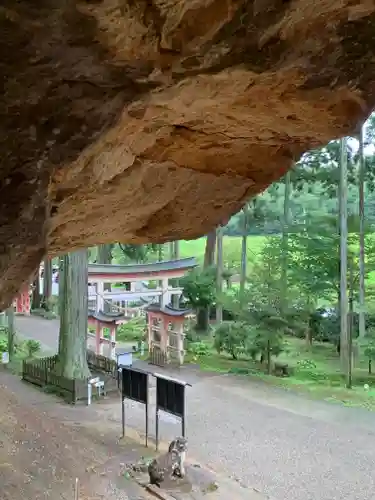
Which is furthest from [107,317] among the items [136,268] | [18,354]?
[18,354]

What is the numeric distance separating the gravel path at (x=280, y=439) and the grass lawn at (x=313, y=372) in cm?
61

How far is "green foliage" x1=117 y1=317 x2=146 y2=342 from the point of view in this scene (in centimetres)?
1605

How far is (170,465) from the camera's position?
589 centimetres

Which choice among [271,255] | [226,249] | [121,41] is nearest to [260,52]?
[121,41]

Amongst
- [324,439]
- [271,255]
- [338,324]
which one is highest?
[271,255]

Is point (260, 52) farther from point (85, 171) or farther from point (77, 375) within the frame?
point (77, 375)

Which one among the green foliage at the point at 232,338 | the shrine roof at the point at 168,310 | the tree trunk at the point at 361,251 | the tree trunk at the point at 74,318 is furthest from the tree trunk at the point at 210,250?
the tree trunk at the point at 74,318

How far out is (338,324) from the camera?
14.3m

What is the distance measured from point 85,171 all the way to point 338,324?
43.1 ft

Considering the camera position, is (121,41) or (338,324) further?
(338,324)

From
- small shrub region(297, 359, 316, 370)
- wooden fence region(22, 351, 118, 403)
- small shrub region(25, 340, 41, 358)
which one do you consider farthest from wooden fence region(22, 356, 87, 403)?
small shrub region(297, 359, 316, 370)

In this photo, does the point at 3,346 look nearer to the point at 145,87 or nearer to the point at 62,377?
the point at 62,377

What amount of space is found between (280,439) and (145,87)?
23.0 ft

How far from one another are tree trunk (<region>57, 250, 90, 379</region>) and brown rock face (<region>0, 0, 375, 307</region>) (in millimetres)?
7362
